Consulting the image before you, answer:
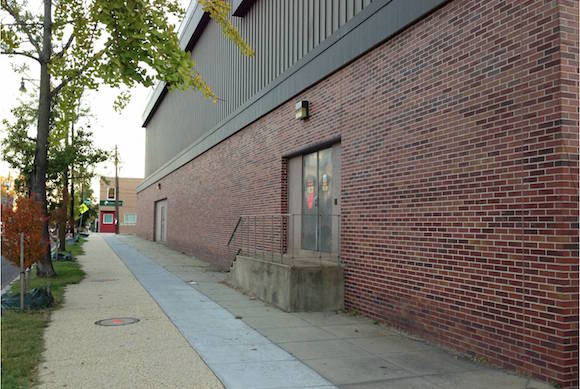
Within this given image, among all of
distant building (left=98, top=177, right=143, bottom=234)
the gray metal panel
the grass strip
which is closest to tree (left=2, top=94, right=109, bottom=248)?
the gray metal panel

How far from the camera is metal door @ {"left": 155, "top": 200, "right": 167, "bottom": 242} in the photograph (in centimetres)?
3381

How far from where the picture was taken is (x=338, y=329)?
774 cm

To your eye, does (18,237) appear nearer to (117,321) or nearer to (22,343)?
(117,321)

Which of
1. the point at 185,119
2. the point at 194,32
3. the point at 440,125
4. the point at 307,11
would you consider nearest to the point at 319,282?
the point at 440,125

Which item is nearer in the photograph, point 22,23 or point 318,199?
point 318,199

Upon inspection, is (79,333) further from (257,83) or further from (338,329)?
(257,83)

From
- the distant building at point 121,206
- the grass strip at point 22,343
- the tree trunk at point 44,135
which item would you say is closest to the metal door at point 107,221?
Answer: the distant building at point 121,206

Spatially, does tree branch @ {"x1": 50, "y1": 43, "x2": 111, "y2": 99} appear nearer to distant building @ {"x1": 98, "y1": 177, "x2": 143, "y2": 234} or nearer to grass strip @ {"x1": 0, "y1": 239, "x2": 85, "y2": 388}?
grass strip @ {"x1": 0, "y1": 239, "x2": 85, "y2": 388}

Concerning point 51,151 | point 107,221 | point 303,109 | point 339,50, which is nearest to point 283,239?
point 303,109

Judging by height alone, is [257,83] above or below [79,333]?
above

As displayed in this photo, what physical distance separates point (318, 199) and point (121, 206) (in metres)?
62.0

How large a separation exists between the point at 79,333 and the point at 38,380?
2326mm

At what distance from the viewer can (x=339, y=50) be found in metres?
9.77

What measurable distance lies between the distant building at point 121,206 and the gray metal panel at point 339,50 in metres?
56.2
